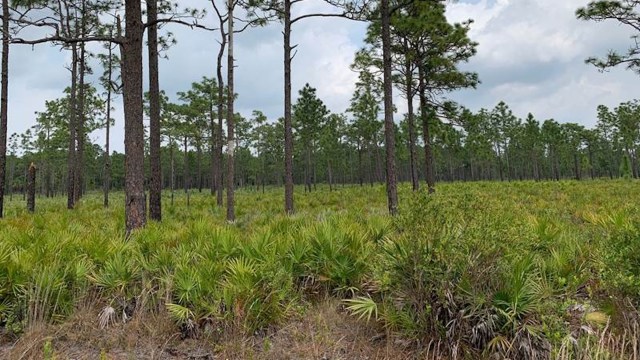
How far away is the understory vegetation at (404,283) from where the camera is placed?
3.97 meters

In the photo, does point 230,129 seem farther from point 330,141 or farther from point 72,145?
point 330,141

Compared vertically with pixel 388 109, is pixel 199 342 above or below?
below

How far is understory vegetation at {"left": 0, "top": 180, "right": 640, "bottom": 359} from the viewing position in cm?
397

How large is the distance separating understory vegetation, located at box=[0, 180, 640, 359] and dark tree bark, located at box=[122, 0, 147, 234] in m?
2.58

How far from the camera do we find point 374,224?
7.26 meters

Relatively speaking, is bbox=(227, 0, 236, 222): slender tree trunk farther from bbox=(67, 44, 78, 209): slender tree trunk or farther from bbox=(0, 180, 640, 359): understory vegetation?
bbox=(67, 44, 78, 209): slender tree trunk

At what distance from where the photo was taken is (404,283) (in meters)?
4.48

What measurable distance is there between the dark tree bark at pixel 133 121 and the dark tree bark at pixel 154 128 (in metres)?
3.98

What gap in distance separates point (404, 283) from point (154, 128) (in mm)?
11247

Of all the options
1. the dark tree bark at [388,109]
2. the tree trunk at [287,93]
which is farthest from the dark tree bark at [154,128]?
the dark tree bark at [388,109]

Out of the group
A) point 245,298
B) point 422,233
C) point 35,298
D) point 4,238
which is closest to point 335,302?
point 245,298

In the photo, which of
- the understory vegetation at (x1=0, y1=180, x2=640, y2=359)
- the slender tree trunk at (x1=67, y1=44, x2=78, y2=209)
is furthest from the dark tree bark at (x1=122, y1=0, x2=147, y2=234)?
the slender tree trunk at (x1=67, y1=44, x2=78, y2=209)

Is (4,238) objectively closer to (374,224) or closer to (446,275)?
(374,224)

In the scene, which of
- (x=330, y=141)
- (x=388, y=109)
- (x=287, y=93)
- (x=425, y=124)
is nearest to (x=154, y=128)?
(x=287, y=93)
